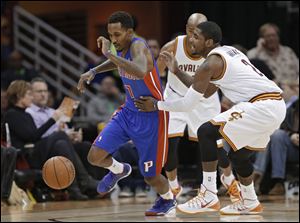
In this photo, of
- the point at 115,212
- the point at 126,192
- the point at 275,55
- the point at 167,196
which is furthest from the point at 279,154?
the point at 167,196

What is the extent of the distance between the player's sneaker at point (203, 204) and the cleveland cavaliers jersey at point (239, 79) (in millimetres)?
990

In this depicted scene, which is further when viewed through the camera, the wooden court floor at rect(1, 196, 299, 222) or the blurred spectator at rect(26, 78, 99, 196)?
the blurred spectator at rect(26, 78, 99, 196)

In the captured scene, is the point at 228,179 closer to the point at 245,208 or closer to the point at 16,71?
the point at 245,208

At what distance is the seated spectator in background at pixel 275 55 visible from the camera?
43.6 ft

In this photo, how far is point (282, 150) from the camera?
1241 centimetres

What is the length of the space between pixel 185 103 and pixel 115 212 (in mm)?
3040

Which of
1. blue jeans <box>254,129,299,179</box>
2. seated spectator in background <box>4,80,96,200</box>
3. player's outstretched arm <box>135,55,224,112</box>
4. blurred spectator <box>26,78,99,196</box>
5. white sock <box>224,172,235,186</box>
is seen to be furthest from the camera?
blue jeans <box>254,129,299,179</box>

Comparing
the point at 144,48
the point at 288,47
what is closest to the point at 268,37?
the point at 288,47

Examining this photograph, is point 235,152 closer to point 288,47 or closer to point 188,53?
point 188,53

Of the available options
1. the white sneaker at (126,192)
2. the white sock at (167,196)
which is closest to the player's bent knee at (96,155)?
the white sock at (167,196)

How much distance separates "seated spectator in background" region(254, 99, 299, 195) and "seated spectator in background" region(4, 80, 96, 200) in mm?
2804

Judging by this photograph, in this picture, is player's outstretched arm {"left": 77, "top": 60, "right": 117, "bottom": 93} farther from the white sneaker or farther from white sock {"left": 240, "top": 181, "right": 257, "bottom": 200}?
the white sneaker

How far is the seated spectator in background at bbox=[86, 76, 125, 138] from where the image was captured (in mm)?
13516

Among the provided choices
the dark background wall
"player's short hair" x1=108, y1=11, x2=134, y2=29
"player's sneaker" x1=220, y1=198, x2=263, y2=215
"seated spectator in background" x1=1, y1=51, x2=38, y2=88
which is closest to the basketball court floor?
"player's sneaker" x1=220, y1=198, x2=263, y2=215
